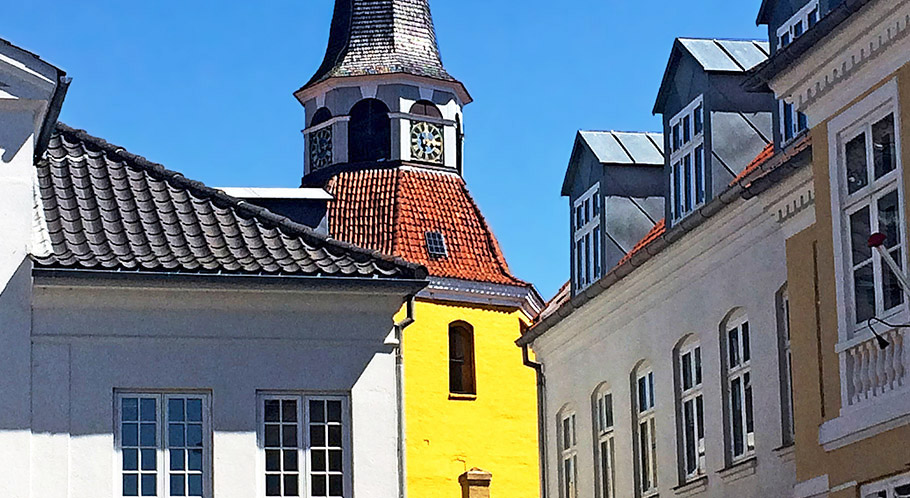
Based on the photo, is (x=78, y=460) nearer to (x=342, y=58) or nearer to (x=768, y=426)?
(x=768, y=426)

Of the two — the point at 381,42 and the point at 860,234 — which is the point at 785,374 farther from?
the point at 381,42

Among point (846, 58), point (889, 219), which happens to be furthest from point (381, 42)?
point (889, 219)

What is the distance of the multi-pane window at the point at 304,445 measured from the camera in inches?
862

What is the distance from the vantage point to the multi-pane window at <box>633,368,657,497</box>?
27.1m

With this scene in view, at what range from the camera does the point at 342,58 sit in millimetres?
63531

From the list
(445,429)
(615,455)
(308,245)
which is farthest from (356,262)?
(445,429)

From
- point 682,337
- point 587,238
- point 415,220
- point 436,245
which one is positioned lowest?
point 682,337

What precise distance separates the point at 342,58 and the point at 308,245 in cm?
4097

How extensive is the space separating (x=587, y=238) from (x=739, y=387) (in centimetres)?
704

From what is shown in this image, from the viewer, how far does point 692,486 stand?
2527cm

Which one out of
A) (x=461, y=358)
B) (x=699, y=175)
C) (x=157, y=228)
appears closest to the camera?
(x=157, y=228)

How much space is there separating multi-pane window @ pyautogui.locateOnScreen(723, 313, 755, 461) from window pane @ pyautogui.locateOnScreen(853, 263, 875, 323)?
661cm

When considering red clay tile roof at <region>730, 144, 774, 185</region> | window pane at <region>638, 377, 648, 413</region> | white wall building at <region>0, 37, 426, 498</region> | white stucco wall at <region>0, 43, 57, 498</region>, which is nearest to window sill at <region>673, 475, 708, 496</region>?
window pane at <region>638, 377, 648, 413</region>

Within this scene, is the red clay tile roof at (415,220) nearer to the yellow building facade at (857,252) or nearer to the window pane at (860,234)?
the yellow building facade at (857,252)
